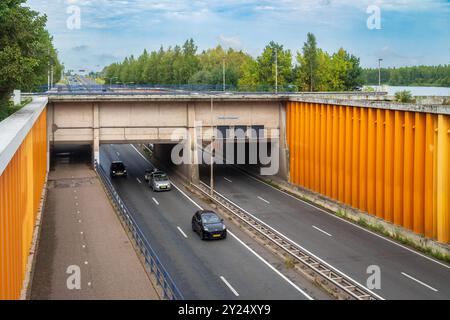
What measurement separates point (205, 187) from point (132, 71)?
124 m

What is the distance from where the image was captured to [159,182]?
4516cm

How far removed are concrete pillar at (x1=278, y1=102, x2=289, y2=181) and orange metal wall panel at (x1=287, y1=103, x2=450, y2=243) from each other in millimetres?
3417

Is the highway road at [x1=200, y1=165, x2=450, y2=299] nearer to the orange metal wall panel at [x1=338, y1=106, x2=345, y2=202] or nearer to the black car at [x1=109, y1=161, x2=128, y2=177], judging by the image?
the orange metal wall panel at [x1=338, y1=106, x2=345, y2=202]

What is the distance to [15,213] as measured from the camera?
17016 millimetres

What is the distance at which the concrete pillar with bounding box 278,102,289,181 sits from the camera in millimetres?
48094

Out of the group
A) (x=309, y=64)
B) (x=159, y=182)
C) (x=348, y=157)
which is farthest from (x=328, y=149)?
(x=309, y=64)

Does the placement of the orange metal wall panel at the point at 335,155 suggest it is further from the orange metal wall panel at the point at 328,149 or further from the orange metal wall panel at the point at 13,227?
the orange metal wall panel at the point at 13,227

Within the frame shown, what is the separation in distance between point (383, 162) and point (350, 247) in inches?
250

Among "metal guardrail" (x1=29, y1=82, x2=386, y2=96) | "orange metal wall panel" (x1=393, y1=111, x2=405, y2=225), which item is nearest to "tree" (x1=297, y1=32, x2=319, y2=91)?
"metal guardrail" (x1=29, y1=82, x2=386, y2=96)

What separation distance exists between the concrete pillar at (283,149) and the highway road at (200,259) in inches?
405

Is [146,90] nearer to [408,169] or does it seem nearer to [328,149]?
[328,149]
